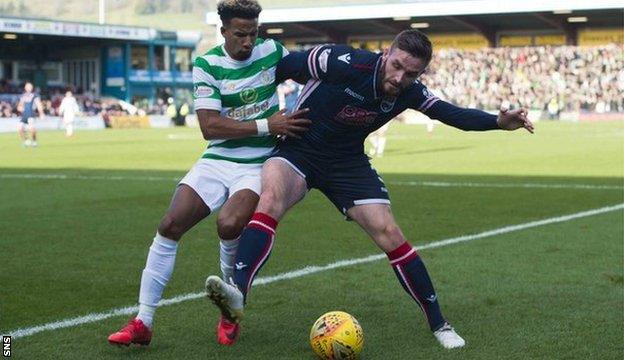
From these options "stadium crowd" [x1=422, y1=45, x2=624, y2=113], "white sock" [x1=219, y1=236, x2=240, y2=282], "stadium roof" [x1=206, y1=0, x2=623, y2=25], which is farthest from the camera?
"stadium roof" [x1=206, y1=0, x2=623, y2=25]

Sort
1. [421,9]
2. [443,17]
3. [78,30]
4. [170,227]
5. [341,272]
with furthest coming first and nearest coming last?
[78,30], [443,17], [421,9], [341,272], [170,227]

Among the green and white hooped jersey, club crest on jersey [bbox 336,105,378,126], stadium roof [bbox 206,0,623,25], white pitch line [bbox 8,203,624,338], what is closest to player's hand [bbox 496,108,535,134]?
club crest on jersey [bbox 336,105,378,126]

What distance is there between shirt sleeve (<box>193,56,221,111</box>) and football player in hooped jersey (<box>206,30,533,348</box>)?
17.8 inches

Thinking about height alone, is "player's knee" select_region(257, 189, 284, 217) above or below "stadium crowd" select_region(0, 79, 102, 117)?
above

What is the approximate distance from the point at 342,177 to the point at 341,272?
2542mm

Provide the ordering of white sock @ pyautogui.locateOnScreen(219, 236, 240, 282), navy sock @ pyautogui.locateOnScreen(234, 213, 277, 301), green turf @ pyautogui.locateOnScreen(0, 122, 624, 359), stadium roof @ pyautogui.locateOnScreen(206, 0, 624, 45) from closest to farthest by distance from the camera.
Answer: navy sock @ pyautogui.locateOnScreen(234, 213, 277, 301) < green turf @ pyautogui.locateOnScreen(0, 122, 624, 359) < white sock @ pyautogui.locateOnScreen(219, 236, 240, 282) < stadium roof @ pyautogui.locateOnScreen(206, 0, 624, 45)

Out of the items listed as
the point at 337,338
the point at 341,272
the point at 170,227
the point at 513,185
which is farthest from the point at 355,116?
the point at 513,185

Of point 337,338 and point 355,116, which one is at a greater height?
point 355,116

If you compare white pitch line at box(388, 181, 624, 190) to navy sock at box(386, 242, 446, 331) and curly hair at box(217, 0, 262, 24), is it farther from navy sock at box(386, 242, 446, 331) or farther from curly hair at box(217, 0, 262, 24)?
curly hair at box(217, 0, 262, 24)

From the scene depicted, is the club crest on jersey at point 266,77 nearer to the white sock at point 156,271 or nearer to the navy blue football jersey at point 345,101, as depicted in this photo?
the navy blue football jersey at point 345,101

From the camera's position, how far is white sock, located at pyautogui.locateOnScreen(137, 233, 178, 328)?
20.9 ft

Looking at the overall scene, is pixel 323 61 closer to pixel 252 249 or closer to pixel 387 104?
pixel 387 104

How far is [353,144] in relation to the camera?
22.1ft

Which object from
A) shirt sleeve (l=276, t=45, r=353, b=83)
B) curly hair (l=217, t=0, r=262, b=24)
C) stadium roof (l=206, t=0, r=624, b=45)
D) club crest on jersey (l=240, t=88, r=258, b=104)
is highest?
curly hair (l=217, t=0, r=262, b=24)
